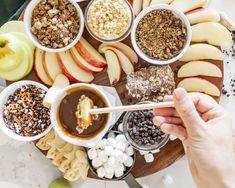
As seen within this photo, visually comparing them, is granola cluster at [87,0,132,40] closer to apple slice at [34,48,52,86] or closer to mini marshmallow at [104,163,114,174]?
apple slice at [34,48,52,86]

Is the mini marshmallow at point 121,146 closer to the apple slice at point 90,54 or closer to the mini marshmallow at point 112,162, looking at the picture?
the mini marshmallow at point 112,162

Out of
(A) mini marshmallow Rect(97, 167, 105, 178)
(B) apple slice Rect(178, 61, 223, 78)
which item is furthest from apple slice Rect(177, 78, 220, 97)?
(A) mini marshmallow Rect(97, 167, 105, 178)

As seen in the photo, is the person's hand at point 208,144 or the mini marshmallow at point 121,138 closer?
the person's hand at point 208,144

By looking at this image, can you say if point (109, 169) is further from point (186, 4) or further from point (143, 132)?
point (186, 4)

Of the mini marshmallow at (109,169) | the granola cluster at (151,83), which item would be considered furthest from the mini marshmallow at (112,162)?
the granola cluster at (151,83)

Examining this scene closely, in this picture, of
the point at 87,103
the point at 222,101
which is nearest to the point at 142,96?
the point at 87,103

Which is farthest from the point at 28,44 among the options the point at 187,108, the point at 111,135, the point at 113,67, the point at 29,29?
the point at 187,108

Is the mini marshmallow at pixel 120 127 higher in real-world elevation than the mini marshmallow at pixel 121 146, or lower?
higher

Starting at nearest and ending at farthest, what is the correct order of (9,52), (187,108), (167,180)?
(187,108)
(9,52)
(167,180)
